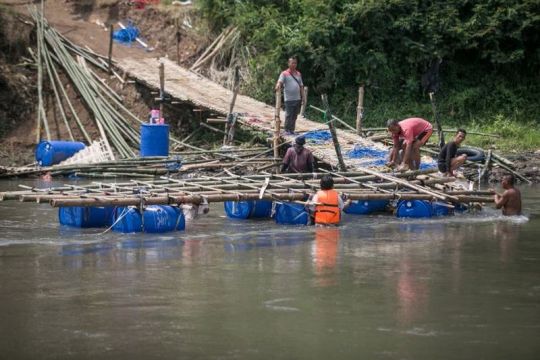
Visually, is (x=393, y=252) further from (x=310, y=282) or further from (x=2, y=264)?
(x=2, y=264)

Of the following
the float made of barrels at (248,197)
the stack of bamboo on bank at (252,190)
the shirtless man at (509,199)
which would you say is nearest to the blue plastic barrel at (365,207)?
the float made of barrels at (248,197)

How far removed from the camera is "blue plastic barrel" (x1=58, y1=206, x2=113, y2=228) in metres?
14.6

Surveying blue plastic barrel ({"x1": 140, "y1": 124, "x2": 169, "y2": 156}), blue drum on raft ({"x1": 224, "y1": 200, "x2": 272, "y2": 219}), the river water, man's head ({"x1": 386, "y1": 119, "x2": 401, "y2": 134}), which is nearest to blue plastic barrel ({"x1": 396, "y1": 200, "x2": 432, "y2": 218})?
the river water

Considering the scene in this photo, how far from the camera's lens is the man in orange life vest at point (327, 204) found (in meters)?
14.9

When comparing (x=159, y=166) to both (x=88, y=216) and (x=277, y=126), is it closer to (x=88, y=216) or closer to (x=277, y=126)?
(x=277, y=126)

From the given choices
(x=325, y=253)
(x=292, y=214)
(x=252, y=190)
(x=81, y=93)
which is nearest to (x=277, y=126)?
(x=292, y=214)

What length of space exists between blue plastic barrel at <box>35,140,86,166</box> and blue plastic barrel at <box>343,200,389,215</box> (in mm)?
7114

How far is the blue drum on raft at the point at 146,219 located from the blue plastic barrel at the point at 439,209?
4292 mm

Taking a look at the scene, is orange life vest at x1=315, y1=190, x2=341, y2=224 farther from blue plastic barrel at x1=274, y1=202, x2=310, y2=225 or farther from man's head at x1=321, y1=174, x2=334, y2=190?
blue plastic barrel at x1=274, y1=202, x2=310, y2=225

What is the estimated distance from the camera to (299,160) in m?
17.0

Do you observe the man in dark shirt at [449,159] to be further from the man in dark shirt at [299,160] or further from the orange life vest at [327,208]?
the orange life vest at [327,208]

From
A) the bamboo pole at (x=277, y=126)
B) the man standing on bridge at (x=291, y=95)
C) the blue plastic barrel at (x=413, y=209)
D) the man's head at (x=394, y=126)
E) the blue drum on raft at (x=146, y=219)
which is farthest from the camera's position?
the man standing on bridge at (x=291, y=95)

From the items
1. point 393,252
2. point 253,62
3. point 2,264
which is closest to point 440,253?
point 393,252

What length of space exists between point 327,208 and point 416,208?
75.6 inches
